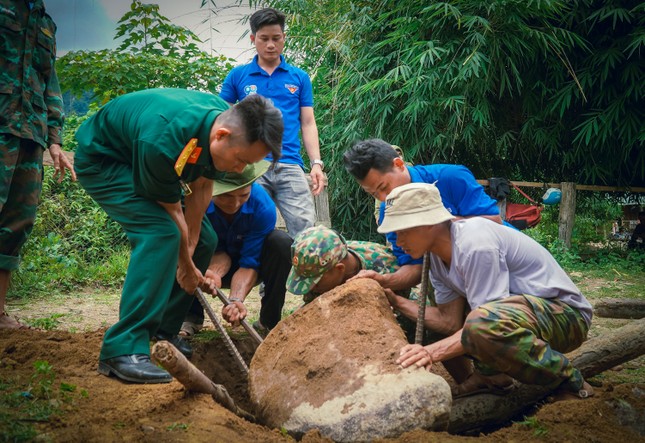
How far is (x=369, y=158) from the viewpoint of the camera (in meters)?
3.70

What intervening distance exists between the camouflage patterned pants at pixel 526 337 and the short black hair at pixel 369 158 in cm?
116

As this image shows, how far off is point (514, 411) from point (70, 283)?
14.9 feet

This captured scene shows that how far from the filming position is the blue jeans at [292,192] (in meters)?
4.74

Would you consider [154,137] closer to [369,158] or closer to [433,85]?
[369,158]

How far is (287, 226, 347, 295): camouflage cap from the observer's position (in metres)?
3.54

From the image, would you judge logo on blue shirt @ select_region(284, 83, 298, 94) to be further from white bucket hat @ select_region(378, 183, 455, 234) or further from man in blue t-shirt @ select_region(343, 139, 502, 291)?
white bucket hat @ select_region(378, 183, 455, 234)

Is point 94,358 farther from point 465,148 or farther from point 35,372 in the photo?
point 465,148

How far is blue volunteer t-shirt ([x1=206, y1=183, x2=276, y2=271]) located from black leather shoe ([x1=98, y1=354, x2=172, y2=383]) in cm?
135

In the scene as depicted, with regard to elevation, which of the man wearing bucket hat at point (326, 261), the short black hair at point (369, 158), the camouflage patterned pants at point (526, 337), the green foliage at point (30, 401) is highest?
the short black hair at point (369, 158)

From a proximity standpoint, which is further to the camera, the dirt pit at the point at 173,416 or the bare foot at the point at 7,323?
the bare foot at the point at 7,323

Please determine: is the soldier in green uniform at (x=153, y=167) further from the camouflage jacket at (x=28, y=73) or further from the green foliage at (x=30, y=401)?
the camouflage jacket at (x=28, y=73)

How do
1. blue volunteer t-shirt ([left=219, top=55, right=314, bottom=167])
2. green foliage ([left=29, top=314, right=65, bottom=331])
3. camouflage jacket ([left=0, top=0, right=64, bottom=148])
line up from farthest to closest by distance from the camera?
blue volunteer t-shirt ([left=219, top=55, right=314, bottom=167])
green foliage ([left=29, top=314, right=65, bottom=331])
camouflage jacket ([left=0, top=0, right=64, bottom=148])

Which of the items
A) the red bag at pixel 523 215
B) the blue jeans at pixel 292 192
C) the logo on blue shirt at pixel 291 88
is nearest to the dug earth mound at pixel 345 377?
the blue jeans at pixel 292 192

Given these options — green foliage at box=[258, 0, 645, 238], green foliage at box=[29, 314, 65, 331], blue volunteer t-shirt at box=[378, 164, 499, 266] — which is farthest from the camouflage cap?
green foliage at box=[258, 0, 645, 238]
